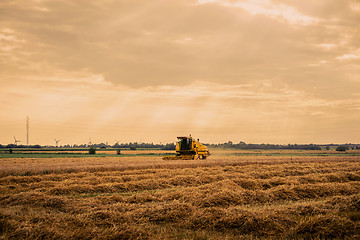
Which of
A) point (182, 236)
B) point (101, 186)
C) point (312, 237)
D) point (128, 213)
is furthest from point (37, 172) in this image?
point (312, 237)

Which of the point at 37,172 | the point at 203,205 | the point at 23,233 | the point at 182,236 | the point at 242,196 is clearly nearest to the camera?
the point at 23,233

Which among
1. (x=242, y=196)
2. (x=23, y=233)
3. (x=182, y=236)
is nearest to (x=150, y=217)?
(x=182, y=236)

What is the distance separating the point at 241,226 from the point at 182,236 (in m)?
1.67

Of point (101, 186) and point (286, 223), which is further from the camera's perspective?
point (101, 186)

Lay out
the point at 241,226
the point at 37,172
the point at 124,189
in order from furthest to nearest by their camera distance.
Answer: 1. the point at 37,172
2. the point at 124,189
3. the point at 241,226

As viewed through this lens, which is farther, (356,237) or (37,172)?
(37,172)

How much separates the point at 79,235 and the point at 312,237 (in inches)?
220

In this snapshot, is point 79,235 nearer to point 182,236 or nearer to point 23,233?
point 23,233

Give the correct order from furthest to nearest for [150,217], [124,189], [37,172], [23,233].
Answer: [37,172] < [124,189] < [150,217] < [23,233]

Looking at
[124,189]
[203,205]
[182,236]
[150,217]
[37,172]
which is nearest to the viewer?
[182,236]

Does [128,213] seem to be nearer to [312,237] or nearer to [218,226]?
→ [218,226]

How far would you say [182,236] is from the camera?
7.73 meters

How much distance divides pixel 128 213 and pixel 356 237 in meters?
6.02

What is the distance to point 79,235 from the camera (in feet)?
24.4
